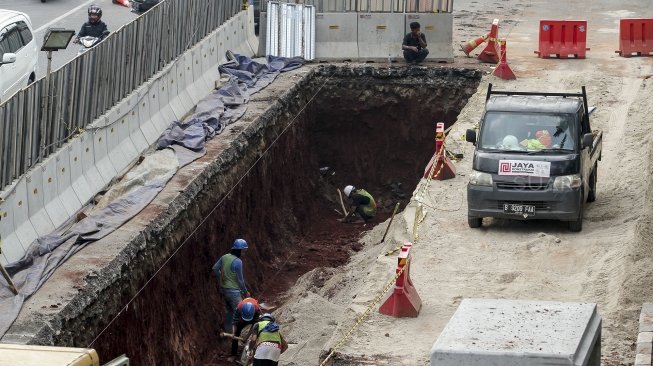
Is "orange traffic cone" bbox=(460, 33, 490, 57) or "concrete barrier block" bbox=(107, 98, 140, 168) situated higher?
"orange traffic cone" bbox=(460, 33, 490, 57)

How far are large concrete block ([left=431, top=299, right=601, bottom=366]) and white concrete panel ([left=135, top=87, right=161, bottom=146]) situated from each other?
14.7 m

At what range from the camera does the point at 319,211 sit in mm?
30656

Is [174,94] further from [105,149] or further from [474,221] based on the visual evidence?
[474,221]

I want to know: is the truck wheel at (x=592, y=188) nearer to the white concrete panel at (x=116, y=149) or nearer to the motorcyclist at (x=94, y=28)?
the white concrete panel at (x=116, y=149)

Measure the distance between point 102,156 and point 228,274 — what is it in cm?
315

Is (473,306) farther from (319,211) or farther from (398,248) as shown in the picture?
(319,211)

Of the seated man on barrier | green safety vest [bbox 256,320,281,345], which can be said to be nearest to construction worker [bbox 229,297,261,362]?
green safety vest [bbox 256,320,281,345]

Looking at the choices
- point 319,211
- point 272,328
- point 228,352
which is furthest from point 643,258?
point 319,211

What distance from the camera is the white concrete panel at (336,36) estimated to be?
1277 inches

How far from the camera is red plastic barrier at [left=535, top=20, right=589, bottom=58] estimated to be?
33.1 metres

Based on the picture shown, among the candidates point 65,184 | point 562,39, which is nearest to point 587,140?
point 65,184

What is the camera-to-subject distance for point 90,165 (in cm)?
2247

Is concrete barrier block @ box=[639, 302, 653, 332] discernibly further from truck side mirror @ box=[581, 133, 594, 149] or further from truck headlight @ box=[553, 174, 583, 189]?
truck side mirror @ box=[581, 133, 594, 149]

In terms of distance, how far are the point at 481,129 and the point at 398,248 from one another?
2354mm
